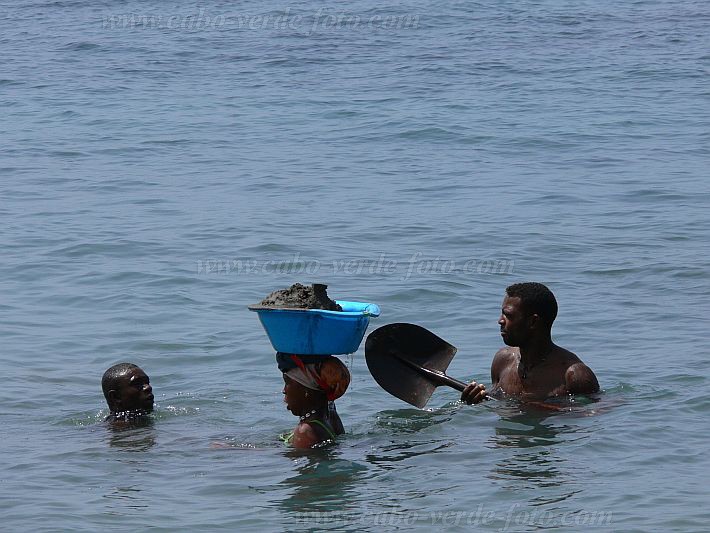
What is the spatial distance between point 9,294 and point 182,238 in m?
2.15

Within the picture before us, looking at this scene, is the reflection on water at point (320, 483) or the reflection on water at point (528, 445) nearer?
the reflection on water at point (320, 483)

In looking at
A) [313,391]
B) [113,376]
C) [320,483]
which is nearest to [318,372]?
[313,391]

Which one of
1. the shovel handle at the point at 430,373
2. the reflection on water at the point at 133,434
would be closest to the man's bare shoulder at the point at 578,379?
the shovel handle at the point at 430,373

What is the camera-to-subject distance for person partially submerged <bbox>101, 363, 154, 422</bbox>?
828 cm

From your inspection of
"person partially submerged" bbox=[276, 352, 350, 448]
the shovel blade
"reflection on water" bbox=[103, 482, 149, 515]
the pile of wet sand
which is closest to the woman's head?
"person partially submerged" bbox=[276, 352, 350, 448]

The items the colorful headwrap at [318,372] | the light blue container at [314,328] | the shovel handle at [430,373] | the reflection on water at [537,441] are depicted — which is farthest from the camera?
the shovel handle at [430,373]

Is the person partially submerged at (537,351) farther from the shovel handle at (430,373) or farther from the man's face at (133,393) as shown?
the man's face at (133,393)

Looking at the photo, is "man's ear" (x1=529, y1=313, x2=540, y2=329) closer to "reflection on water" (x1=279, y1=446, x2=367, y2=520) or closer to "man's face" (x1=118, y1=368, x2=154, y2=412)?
"reflection on water" (x1=279, y1=446, x2=367, y2=520)

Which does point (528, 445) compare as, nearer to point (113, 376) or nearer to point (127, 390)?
point (127, 390)

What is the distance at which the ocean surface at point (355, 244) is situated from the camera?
7.14 metres

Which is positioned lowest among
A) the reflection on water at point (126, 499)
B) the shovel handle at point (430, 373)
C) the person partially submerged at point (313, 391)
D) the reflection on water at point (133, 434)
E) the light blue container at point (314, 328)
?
the reflection on water at point (133, 434)

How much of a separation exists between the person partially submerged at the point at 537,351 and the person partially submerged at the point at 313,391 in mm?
1214

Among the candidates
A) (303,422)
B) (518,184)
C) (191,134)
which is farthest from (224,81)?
(303,422)

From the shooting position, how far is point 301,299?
22.0 ft
